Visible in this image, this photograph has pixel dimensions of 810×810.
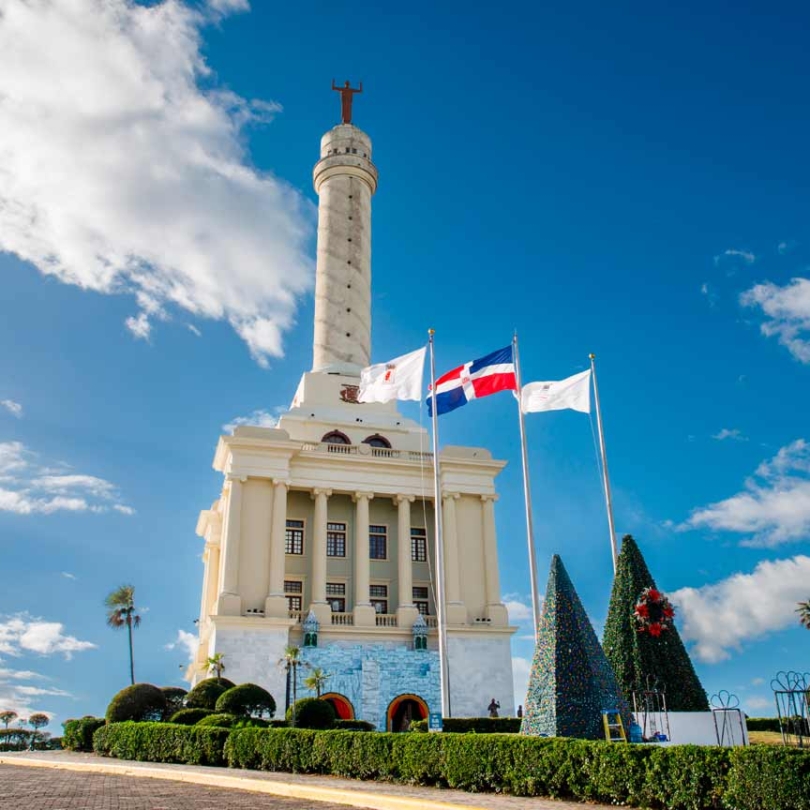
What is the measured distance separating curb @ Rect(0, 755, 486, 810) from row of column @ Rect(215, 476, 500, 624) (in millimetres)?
19507

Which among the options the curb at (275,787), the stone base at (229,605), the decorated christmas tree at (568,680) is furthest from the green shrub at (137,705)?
Result: the decorated christmas tree at (568,680)

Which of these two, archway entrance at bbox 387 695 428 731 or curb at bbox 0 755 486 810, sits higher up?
archway entrance at bbox 387 695 428 731

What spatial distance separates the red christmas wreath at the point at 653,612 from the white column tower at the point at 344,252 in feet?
119

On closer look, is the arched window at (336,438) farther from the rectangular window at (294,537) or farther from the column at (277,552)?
the rectangular window at (294,537)

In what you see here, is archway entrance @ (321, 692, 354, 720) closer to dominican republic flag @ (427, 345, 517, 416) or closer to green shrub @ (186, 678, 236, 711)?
green shrub @ (186, 678, 236, 711)

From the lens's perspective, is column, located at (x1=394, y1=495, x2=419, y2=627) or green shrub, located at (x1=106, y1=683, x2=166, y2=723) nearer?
green shrub, located at (x1=106, y1=683, x2=166, y2=723)

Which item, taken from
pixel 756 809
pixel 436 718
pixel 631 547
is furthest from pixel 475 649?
pixel 756 809

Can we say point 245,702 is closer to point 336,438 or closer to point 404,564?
point 404,564

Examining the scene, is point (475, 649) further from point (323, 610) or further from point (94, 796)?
point (94, 796)

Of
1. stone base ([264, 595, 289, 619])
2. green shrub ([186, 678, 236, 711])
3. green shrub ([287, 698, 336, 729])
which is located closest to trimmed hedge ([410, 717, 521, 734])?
green shrub ([287, 698, 336, 729])

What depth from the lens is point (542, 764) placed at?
15.6m

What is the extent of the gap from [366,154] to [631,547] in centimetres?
4888

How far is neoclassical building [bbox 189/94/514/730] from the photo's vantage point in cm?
4475

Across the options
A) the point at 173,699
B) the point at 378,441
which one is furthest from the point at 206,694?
the point at 378,441
